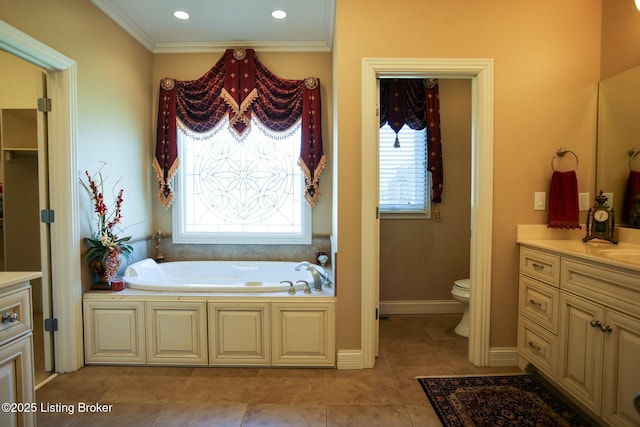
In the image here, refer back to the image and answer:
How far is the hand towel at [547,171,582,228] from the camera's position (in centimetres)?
221

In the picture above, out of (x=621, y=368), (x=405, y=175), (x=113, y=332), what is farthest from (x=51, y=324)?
(x=621, y=368)

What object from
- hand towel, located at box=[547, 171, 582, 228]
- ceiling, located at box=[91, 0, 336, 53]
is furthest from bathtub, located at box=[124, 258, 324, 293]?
ceiling, located at box=[91, 0, 336, 53]

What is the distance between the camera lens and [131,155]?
297cm

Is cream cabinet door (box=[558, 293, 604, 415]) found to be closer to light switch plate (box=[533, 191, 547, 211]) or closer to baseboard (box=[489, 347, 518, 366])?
baseboard (box=[489, 347, 518, 366])

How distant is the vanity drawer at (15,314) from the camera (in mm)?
1227

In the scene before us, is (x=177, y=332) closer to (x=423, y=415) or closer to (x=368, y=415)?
(x=368, y=415)

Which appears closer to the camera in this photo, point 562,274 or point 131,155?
point 562,274

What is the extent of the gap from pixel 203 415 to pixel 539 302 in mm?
2120

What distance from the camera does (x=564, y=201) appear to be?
2225 mm

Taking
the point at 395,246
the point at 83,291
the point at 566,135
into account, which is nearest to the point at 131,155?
the point at 83,291

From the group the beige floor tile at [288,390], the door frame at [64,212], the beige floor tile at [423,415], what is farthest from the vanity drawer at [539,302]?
the door frame at [64,212]

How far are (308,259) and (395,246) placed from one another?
92cm

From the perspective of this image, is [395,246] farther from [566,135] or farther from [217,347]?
[217,347]

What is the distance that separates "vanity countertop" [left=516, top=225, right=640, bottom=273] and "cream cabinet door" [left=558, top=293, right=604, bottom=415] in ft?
0.82
